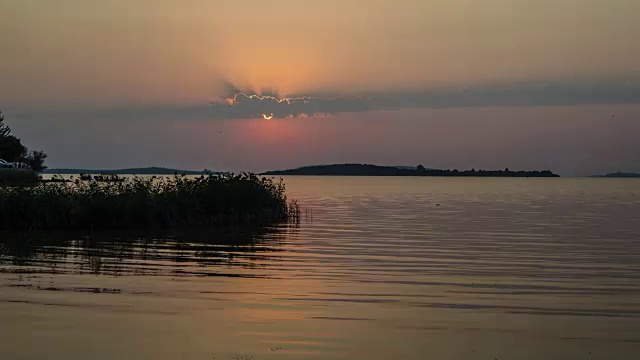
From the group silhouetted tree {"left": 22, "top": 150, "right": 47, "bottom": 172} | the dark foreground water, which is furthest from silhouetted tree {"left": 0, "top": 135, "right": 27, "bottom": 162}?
the dark foreground water

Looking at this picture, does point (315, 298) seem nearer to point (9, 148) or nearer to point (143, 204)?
point (143, 204)

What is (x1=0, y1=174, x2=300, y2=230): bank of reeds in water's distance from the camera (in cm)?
3253

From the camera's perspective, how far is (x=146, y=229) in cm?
3512

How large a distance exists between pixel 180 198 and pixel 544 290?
Answer: 74.5ft

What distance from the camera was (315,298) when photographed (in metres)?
17.1

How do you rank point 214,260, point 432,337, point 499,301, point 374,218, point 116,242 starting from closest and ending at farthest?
1. point 432,337
2. point 499,301
3. point 214,260
4. point 116,242
5. point 374,218

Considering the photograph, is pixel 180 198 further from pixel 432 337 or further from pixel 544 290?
pixel 432 337

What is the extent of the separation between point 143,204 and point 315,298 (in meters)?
20.2

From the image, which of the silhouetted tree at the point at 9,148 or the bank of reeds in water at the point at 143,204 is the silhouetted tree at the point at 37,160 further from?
the bank of reeds in water at the point at 143,204

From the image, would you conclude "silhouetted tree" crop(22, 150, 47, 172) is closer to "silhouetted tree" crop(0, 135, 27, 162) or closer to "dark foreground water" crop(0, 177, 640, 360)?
"silhouetted tree" crop(0, 135, 27, 162)

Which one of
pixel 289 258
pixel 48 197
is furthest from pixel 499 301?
pixel 48 197

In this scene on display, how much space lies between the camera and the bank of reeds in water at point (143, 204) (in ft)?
107

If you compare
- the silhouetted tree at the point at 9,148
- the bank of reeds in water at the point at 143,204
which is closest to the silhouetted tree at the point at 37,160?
the silhouetted tree at the point at 9,148

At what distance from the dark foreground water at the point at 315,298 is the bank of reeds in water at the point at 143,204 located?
266 centimetres
